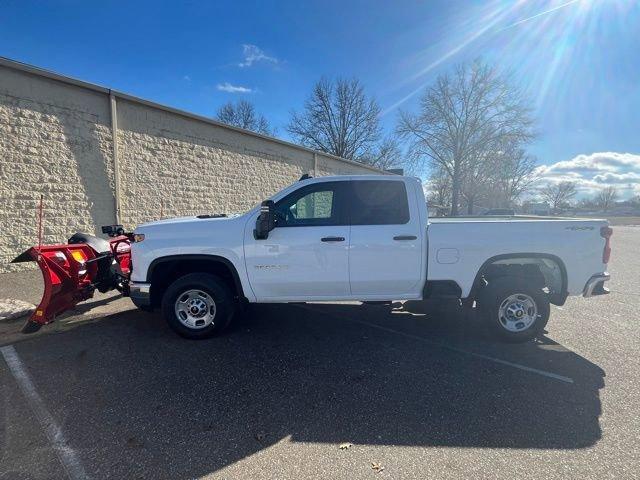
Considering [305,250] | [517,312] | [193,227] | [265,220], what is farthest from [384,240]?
[193,227]

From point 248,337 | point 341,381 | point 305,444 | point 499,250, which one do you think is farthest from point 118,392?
point 499,250

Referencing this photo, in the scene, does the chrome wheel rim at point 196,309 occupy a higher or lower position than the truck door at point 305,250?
lower

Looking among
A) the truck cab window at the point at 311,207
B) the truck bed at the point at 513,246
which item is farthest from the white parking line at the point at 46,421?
the truck bed at the point at 513,246

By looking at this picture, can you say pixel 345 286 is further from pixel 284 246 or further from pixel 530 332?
pixel 530 332

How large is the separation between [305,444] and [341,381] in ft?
2.93

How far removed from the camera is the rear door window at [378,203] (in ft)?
13.5

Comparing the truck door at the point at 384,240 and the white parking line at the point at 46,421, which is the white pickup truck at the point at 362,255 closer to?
the truck door at the point at 384,240

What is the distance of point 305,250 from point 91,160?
24.5 feet

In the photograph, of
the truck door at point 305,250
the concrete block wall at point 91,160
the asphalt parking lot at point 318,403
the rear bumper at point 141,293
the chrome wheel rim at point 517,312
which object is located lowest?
the asphalt parking lot at point 318,403

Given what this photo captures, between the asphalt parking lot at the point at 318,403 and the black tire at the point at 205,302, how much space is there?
0.21 m

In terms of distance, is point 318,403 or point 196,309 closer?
point 318,403

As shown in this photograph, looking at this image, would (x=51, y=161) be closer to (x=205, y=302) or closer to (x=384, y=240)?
(x=205, y=302)

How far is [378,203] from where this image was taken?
164 inches

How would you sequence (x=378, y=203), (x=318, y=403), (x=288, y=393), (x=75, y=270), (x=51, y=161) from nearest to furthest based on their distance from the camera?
(x=318, y=403) < (x=288, y=393) < (x=378, y=203) < (x=75, y=270) < (x=51, y=161)
